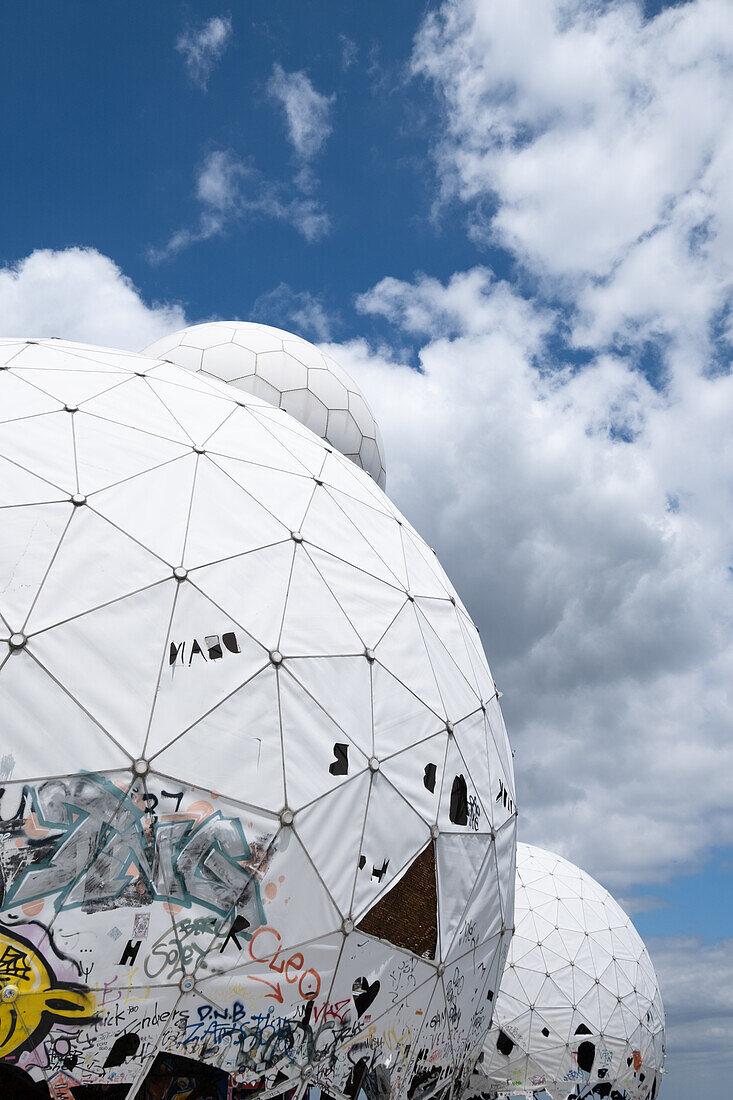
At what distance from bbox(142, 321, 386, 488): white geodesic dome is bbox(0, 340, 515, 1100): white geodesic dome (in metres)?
6.58

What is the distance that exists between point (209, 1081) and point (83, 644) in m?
3.94

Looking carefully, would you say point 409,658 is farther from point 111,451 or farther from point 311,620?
point 111,451

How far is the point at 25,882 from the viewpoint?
6.53 m

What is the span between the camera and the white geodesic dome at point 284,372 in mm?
16922

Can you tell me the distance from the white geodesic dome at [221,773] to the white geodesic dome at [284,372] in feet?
21.6

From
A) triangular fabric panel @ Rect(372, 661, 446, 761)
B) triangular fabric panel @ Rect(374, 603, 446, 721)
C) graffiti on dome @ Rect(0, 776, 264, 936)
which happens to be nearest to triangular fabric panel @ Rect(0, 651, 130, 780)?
graffiti on dome @ Rect(0, 776, 264, 936)

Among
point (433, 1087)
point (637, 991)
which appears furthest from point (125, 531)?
point (637, 991)

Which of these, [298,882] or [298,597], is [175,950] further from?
[298,597]

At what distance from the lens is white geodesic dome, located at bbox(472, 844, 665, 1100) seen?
22734 millimetres

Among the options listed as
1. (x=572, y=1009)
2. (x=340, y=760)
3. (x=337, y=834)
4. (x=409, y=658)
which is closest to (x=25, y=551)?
(x=340, y=760)

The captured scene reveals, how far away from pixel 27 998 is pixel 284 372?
12899 mm

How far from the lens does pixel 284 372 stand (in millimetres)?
17094

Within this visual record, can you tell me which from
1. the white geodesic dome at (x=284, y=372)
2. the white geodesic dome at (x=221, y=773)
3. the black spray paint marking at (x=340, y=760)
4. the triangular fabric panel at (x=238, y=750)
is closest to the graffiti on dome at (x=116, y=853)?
the white geodesic dome at (x=221, y=773)

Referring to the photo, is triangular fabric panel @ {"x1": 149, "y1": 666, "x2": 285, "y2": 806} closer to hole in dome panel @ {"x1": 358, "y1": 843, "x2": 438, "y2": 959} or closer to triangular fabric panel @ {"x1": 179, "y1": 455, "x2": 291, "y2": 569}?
triangular fabric panel @ {"x1": 179, "y1": 455, "x2": 291, "y2": 569}
